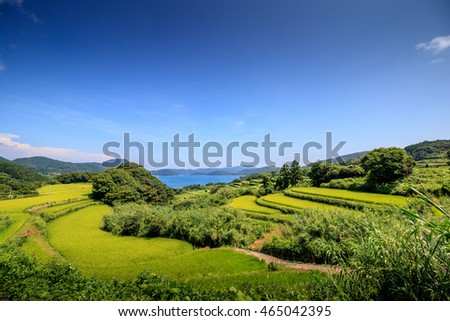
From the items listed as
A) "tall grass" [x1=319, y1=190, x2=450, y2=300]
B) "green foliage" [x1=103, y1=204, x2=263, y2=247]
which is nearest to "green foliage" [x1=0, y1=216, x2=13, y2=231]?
"green foliage" [x1=103, y1=204, x2=263, y2=247]

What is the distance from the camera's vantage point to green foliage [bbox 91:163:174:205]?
2881cm

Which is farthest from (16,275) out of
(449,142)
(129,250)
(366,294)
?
(449,142)

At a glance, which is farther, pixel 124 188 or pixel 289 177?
pixel 289 177

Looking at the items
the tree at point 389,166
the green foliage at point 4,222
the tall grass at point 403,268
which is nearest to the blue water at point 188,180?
the green foliage at point 4,222

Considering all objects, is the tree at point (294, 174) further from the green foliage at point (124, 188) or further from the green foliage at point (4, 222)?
the green foliage at point (4, 222)

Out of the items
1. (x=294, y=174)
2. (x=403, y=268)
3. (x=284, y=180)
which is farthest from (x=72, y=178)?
(x=403, y=268)

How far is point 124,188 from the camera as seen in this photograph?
1220 inches

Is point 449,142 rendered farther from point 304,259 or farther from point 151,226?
point 151,226

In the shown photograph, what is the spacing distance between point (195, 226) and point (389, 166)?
17.5 m

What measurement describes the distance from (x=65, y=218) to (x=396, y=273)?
24467 mm

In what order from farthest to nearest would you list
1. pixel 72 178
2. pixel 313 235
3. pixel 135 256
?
pixel 72 178
pixel 135 256
pixel 313 235

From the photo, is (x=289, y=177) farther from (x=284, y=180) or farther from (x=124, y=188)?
(x=124, y=188)

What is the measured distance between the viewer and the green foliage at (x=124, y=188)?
28.8 meters

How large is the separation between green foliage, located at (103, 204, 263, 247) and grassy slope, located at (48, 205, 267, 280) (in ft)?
2.53
